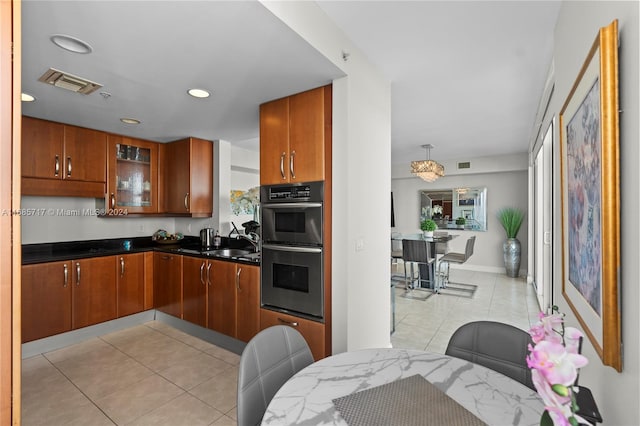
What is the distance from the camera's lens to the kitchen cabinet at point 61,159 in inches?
121

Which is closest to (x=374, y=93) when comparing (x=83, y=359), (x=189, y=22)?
(x=189, y=22)

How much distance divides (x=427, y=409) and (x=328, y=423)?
32cm

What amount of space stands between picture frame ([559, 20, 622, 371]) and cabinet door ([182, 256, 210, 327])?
3013 millimetres

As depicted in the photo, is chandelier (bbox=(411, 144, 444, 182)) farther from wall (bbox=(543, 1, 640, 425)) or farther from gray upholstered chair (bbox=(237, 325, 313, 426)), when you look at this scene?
gray upholstered chair (bbox=(237, 325, 313, 426))

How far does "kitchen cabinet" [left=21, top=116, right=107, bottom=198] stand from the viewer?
307 centimetres

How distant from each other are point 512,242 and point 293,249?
567 centimetres

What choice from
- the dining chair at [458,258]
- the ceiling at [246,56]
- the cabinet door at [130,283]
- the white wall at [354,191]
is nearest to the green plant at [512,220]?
the dining chair at [458,258]

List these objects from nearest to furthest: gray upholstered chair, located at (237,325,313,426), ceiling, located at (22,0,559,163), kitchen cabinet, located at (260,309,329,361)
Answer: gray upholstered chair, located at (237,325,313,426), ceiling, located at (22,0,559,163), kitchen cabinet, located at (260,309,329,361)

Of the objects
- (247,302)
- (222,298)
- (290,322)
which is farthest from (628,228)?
(222,298)

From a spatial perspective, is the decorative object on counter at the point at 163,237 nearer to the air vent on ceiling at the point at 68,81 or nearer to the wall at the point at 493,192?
the air vent on ceiling at the point at 68,81

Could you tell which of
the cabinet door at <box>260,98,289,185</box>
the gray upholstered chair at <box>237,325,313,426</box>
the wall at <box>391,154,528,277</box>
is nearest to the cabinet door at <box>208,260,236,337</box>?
the cabinet door at <box>260,98,289,185</box>

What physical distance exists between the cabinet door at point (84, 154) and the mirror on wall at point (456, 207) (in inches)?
264

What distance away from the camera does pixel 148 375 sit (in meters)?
2.56

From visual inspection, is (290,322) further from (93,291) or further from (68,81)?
(68,81)
